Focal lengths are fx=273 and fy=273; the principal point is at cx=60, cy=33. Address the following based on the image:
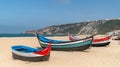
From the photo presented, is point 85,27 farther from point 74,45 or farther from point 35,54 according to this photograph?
point 35,54

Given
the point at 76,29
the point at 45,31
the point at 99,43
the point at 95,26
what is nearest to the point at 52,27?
the point at 45,31

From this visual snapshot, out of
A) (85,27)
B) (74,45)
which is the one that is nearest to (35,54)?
(74,45)

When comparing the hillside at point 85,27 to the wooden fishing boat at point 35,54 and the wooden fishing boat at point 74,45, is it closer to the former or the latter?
the wooden fishing boat at point 74,45

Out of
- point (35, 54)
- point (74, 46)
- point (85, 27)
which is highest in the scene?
point (35, 54)

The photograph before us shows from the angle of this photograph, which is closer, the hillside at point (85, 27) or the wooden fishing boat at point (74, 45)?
the wooden fishing boat at point (74, 45)

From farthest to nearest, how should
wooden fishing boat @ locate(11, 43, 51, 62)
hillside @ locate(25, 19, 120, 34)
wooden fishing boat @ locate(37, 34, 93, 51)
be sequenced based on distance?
1. hillside @ locate(25, 19, 120, 34)
2. wooden fishing boat @ locate(37, 34, 93, 51)
3. wooden fishing boat @ locate(11, 43, 51, 62)

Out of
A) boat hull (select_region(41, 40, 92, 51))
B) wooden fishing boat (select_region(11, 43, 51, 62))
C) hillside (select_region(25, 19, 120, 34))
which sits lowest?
hillside (select_region(25, 19, 120, 34))

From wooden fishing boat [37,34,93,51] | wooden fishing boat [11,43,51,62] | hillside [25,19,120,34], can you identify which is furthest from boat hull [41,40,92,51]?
hillside [25,19,120,34]

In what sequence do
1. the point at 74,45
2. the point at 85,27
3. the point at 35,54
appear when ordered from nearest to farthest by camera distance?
1. the point at 35,54
2. the point at 74,45
3. the point at 85,27

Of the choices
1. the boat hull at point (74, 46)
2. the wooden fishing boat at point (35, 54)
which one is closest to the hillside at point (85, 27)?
the boat hull at point (74, 46)

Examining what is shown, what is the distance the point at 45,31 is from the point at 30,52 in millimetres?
173827

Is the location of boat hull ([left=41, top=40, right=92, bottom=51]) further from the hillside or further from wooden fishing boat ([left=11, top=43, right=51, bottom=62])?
the hillside

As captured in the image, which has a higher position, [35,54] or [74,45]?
[35,54]

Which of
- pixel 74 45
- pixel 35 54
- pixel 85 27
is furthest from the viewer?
pixel 85 27
